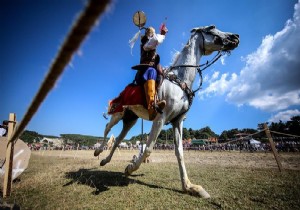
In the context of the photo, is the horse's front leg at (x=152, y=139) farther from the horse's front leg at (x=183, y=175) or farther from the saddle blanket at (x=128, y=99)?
the horse's front leg at (x=183, y=175)

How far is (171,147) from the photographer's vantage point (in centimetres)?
4722

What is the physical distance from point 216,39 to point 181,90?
2029mm

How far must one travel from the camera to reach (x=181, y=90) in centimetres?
476

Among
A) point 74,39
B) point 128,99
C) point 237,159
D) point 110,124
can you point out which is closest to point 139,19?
point 128,99

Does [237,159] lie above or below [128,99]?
below

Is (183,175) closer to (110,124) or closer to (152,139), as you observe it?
(152,139)

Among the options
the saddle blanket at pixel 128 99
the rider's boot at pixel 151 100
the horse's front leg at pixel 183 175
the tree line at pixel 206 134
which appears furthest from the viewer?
the tree line at pixel 206 134

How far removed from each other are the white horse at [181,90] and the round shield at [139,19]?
1376mm

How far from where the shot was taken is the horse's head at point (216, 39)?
17.7 ft

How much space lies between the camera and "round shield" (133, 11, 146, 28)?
17.0 ft

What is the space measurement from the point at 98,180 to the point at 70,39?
16.7 feet

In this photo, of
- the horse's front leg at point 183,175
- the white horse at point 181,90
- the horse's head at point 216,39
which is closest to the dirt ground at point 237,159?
the horse's front leg at point 183,175

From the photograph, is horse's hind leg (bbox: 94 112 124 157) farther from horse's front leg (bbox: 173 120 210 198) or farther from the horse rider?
horse's front leg (bbox: 173 120 210 198)

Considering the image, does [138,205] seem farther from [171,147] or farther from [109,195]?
[171,147]
